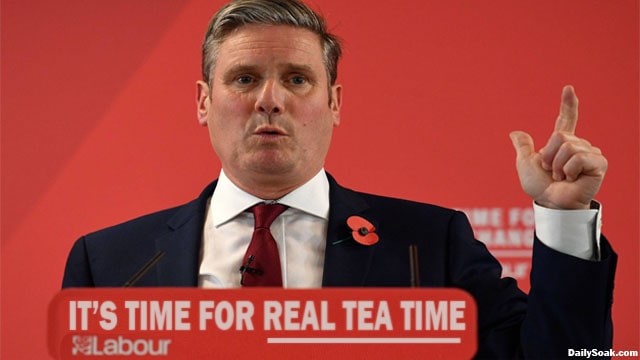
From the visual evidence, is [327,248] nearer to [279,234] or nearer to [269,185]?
[279,234]

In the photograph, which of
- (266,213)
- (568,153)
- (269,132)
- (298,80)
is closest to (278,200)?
(266,213)

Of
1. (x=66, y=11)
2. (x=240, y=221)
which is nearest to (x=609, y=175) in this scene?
(x=240, y=221)

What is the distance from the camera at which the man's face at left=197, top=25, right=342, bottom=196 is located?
6.38 feet

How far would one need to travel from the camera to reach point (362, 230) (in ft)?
6.31

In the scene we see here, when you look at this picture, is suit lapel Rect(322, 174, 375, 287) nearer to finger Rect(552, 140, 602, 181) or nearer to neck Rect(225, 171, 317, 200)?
neck Rect(225, 171, 317, 200)

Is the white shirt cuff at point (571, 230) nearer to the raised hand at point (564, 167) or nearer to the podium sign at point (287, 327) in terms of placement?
the raised hand at point (564, 167)

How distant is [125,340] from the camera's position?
1.64m

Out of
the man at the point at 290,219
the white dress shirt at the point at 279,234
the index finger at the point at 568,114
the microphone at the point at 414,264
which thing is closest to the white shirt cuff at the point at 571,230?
the man at the point at 290,219

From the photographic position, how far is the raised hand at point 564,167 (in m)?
1.61

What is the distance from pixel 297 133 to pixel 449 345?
58 cm

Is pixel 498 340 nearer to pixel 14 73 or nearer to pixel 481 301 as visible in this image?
pixel 481 301

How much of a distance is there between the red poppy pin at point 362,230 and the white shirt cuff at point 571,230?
36 cm

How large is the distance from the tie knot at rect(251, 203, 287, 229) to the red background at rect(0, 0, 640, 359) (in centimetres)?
66

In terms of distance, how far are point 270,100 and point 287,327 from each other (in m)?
0.51
